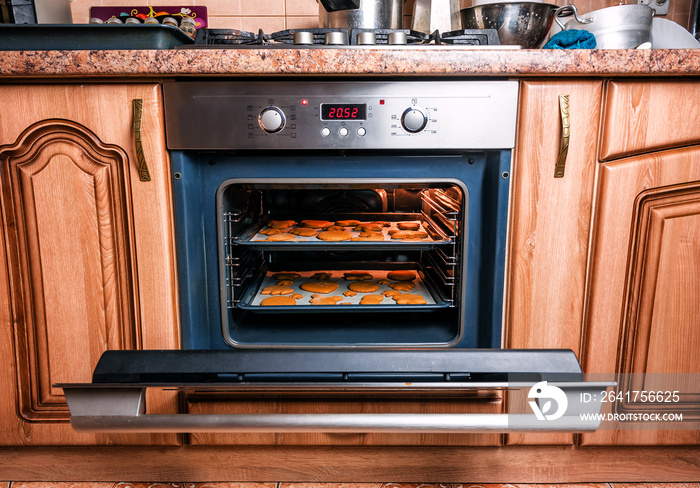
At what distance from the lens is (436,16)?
4.41 ft

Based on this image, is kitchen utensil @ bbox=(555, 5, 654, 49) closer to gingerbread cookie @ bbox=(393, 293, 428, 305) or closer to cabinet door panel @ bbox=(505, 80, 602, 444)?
cabinet door panel @ bbox=(505, 80, 602, 444)

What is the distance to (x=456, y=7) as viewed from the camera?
4.54ft

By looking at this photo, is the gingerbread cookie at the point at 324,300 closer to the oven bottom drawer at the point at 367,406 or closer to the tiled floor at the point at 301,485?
the oven bottom drawer at the point at 367,406

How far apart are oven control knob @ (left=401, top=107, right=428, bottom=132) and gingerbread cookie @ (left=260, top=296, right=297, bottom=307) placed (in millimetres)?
488

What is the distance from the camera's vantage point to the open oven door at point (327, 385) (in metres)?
0.86

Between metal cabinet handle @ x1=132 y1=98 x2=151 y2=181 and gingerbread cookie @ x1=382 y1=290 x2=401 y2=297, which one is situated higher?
metal cabinet handle @ x1=132 y1=98 x2=151 y2=181

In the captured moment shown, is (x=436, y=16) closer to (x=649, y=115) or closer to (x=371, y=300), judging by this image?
(x=649, y=115)

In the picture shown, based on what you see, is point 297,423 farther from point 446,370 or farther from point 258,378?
point 446,370

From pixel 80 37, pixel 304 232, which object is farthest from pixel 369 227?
pixel 80 37

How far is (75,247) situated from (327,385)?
606 millimetres

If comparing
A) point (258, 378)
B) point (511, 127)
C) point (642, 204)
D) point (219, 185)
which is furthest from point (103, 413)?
point (642, 204)

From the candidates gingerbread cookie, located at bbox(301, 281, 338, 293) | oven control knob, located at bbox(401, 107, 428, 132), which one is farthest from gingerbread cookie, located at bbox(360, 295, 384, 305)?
oven control knob, located at bbox(401, 107, 428, 132)

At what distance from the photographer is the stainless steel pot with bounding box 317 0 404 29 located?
124cm

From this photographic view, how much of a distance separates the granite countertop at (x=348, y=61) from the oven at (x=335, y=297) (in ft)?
0.12
